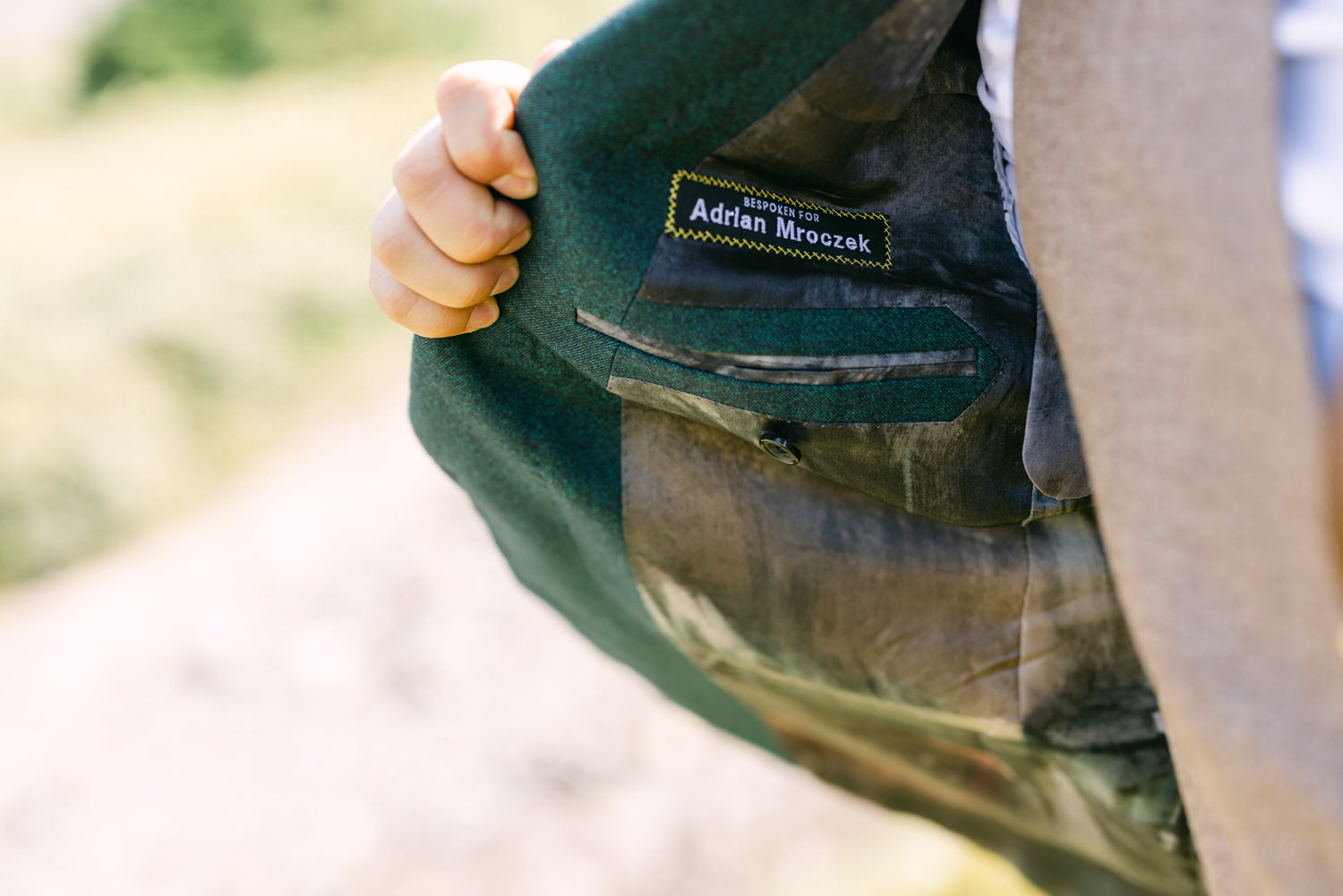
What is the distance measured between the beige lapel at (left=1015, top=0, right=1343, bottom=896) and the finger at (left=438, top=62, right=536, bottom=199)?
303mm

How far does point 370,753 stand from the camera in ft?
6.37

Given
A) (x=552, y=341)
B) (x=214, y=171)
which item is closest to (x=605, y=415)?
(x=552, y=341)

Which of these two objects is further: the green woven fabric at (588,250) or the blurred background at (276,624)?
the blurred background at (276,624)

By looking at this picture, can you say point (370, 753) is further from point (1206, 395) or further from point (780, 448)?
A: point (1206, 395)

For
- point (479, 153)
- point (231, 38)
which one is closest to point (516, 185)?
point (479, 153)

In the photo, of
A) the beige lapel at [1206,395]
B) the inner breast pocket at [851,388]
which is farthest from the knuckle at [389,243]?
the beige lapel at [1206,395]

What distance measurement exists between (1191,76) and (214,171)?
13.1ft

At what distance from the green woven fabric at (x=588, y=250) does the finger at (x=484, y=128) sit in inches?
0.5

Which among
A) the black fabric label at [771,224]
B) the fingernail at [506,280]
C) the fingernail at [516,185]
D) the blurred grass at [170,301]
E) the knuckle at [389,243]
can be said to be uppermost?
the fingernail at [516,185]

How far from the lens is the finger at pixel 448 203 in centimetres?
60

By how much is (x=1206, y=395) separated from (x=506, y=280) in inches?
17.0

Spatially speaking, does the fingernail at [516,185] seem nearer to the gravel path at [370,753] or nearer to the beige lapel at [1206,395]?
the beige lapel at [1206,395]

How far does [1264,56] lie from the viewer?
397 mm

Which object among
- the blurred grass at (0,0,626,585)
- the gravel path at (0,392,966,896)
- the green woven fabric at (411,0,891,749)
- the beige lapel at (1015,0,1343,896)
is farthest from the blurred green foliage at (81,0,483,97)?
the beige lapel at (1015,0,1343,896)
